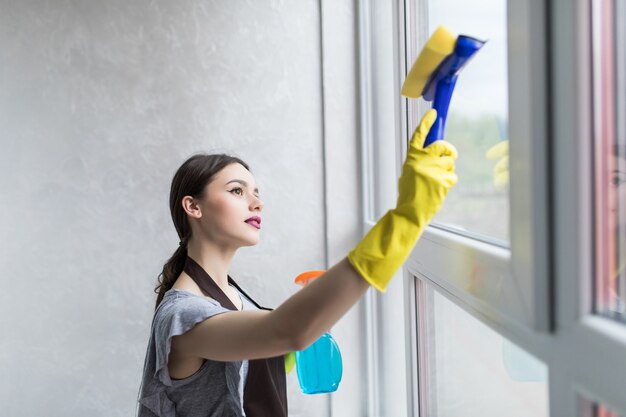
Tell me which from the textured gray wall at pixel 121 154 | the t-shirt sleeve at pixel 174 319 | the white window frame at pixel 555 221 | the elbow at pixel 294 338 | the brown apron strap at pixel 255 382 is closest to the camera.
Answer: the white window frame at pixel 555 221

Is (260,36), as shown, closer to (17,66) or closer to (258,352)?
(17,66)

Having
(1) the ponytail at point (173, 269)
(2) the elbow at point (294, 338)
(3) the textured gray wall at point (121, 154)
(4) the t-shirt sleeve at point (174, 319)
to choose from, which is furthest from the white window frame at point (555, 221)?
(3) the textured gray wall at point (121, 154)

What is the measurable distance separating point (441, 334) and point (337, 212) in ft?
3.41

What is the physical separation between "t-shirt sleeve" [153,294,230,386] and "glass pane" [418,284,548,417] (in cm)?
45

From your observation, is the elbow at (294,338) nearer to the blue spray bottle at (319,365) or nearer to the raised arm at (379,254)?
the raised arm at (379,254)

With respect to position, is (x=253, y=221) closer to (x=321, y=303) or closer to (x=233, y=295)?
(x=233, y=295)

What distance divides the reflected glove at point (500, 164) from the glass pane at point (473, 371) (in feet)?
0.74

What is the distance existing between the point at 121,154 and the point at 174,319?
125 centimetres

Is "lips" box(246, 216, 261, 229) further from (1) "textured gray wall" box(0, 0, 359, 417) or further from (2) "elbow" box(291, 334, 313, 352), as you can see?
(1) "textured gray wall" box(0, 0, 359, 417)

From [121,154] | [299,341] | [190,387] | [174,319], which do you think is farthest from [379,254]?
[121,154]

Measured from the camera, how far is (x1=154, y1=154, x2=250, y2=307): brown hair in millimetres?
1422

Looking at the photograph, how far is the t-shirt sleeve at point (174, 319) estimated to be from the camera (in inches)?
46.2

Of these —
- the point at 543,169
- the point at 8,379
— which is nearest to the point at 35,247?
the point at 8,379

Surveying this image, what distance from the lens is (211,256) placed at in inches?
56.4
